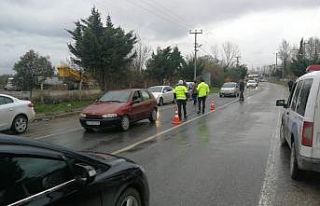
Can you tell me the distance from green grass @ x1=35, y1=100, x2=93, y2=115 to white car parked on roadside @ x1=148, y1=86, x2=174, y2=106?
522 centimetres

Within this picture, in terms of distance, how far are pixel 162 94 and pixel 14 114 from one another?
1666 cm

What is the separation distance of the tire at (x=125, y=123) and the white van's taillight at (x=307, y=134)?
829cm

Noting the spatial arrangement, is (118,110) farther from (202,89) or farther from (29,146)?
(29,146)

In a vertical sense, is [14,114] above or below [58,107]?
above

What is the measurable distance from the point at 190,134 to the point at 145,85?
89.3 ft

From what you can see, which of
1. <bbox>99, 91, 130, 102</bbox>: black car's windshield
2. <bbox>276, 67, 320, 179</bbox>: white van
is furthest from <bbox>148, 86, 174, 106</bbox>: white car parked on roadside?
<bbox>276, 67, 320, 179</bbox>: white van

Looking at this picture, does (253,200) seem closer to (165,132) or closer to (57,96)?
(165,132)

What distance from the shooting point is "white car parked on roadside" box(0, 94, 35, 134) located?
43.1 ft

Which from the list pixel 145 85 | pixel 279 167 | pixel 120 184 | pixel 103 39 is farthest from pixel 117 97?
pixel 145 85

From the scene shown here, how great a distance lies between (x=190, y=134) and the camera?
42.1 ft

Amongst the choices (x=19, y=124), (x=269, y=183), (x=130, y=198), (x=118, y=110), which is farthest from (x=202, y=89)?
(x=130, y=198)

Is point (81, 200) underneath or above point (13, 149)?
underneath

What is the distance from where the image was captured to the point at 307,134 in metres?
6.05

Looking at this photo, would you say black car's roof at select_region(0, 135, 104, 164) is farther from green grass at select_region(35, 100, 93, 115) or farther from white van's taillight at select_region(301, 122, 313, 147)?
green grass at select_region(35, 100, 93, 115)
